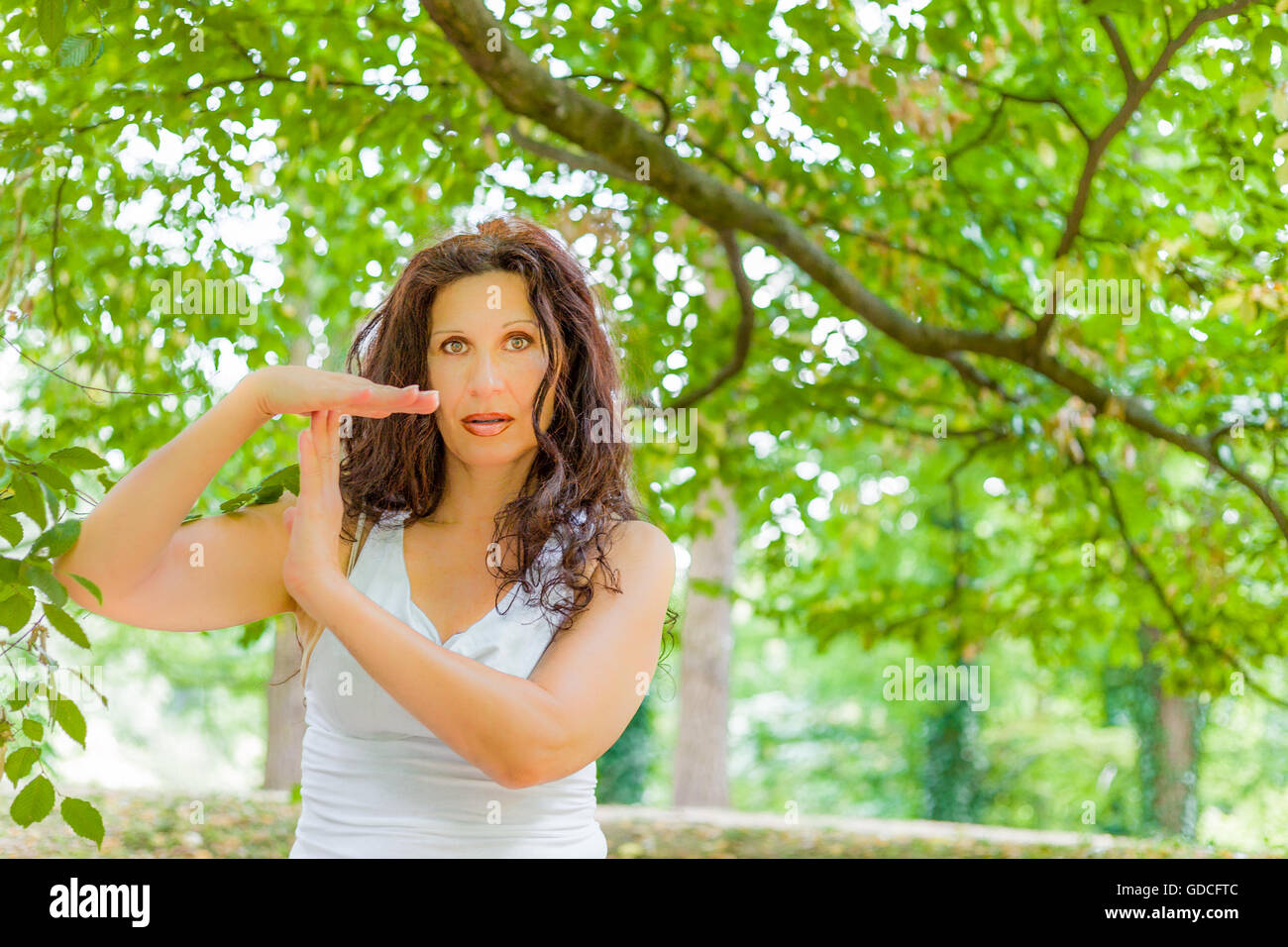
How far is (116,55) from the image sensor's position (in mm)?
3996

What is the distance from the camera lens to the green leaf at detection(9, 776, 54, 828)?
2.02m

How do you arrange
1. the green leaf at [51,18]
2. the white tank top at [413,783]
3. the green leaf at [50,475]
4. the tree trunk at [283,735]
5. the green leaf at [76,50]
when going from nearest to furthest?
the white tank top at [413,783] → the green leaf at [50,475] → the green leaf at [51,18] → the green leaf at [76,50] → the tree trunk at [283,735]

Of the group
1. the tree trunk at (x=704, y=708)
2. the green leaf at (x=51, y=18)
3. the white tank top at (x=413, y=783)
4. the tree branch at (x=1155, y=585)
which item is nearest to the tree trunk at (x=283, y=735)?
the tree trunk at (x=704, y=708)

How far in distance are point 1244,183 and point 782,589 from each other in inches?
134

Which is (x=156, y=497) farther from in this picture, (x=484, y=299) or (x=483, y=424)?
(x=484, y=299)

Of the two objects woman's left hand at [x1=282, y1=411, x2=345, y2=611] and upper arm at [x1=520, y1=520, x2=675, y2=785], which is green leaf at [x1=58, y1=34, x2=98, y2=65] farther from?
upper arm at [x1=520, y1=520, x2=675, y2=785]

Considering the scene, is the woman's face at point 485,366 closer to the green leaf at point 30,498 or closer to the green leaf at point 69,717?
the green leaf at point 30,498

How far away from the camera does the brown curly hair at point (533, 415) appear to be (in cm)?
193

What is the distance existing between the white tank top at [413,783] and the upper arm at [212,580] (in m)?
0.14

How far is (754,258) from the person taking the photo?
6055 mm

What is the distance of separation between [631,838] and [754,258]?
145 inches

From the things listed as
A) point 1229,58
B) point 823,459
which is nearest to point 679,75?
point 1229,58

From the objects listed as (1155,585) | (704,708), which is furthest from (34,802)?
(704,708)
